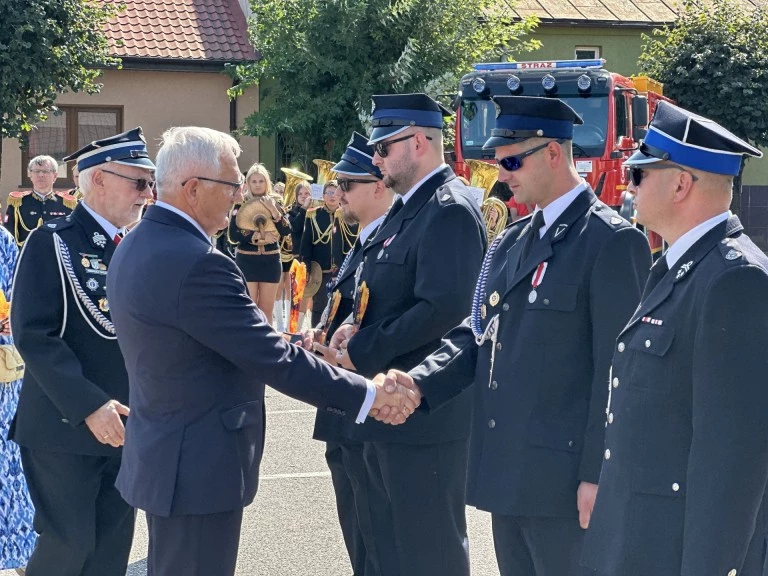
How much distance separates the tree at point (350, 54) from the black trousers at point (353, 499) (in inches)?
720

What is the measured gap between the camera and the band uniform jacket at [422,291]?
4332mm

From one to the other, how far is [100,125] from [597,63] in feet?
42.7

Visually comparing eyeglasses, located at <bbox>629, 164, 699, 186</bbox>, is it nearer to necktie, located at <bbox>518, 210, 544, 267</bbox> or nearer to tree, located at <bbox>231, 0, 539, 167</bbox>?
necktie, located at <bbox>518, 210, 544, 267</bbox>

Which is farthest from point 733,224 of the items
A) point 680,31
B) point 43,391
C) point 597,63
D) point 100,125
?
point 680,31

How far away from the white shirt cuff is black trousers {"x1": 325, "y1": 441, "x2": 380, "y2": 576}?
855mm

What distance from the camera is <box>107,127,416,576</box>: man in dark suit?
3.43 m

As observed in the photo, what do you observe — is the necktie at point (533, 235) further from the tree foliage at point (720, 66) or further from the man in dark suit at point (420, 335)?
the tree foliage at point (720, 66)

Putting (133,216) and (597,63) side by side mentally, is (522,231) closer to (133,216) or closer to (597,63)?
(133,216)

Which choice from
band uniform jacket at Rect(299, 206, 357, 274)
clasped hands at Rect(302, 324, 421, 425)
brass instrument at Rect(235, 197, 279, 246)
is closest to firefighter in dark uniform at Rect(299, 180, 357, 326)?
band uniform jacket at Rect(299, 206, 357, 274)

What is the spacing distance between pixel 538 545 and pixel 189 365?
3.95 ft

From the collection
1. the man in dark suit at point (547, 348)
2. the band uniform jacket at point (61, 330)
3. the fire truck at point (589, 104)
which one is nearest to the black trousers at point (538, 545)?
the man in dark suit at point (547, 348)

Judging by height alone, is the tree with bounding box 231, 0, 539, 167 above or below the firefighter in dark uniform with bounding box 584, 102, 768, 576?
below

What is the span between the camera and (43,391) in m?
4.36

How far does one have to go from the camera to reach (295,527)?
6164 mm
